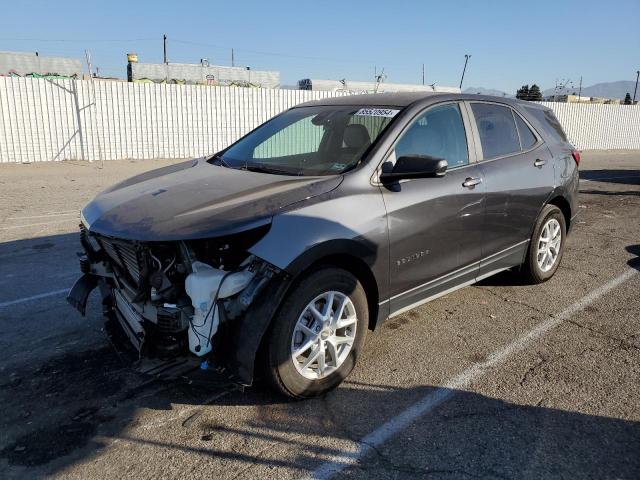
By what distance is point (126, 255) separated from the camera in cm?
316

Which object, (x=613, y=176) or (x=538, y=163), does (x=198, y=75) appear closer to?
(x=613, y=176)

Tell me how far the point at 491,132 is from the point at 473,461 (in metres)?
2.94

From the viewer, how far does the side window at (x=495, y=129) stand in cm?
446

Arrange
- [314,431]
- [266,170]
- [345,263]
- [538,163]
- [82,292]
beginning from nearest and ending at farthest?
1. [314,431]
2. [345,263]
3. [82,292]
4. [266,170]
5. [538,163]

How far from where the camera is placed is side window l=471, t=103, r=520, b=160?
4461 mm

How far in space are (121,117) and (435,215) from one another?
15.1 meters

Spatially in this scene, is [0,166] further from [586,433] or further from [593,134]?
[593,134]

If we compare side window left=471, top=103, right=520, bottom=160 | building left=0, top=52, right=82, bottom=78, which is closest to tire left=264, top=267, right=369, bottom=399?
side window left=471, top=103, right=520, bottom=160

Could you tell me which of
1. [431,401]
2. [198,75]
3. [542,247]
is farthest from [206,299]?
[198,75]

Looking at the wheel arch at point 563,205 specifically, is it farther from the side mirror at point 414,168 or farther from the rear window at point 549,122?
the side mirror at point 414,168

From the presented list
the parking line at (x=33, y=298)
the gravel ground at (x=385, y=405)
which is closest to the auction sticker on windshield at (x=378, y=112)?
the gravel ground at (x=385, y=405)

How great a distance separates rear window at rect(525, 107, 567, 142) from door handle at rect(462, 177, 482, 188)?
1.64 m

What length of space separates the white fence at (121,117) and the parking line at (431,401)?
15.2 meters

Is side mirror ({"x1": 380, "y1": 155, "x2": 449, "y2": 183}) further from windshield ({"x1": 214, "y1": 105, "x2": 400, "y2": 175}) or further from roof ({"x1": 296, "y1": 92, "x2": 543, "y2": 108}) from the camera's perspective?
roof ({"x1": 296, "y1": 92, "x2": 543, "y2": 108})
